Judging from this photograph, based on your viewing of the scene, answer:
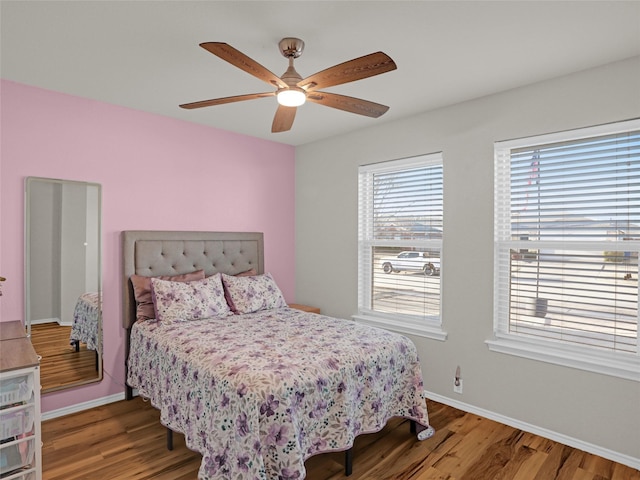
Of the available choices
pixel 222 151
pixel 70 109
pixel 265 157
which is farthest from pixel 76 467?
pixel 265 157

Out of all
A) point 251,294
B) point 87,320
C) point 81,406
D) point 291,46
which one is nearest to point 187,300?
point 251,294

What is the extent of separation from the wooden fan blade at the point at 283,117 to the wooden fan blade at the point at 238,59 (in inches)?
12.8

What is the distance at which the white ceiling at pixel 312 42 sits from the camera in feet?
6.22

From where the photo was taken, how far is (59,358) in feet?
9.95

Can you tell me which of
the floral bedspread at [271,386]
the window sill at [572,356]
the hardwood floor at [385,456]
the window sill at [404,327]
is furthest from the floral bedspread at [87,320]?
the window sill at [572,356]

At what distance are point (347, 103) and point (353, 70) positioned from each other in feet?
1.36

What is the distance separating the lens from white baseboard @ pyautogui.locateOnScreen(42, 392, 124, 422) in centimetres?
296

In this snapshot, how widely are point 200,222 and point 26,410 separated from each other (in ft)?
7.04

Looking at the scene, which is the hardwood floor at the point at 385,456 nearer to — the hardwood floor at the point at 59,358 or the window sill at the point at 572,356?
the hardwood floor at the point at 59,358

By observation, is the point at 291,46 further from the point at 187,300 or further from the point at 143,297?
the point at 143,297

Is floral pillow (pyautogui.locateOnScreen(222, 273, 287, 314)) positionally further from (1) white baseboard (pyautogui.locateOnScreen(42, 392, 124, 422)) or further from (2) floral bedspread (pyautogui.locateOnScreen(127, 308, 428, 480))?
(1) white baseboard (pyautogui.locateOnScreen(42, 392, 124, 422))

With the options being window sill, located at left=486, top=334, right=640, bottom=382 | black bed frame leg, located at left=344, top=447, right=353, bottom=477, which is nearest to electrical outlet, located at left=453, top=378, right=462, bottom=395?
window sill, located at left=486, top=334, right=640, bottom=382

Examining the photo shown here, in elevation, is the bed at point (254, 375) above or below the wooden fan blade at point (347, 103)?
below

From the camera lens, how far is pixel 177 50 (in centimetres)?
230
